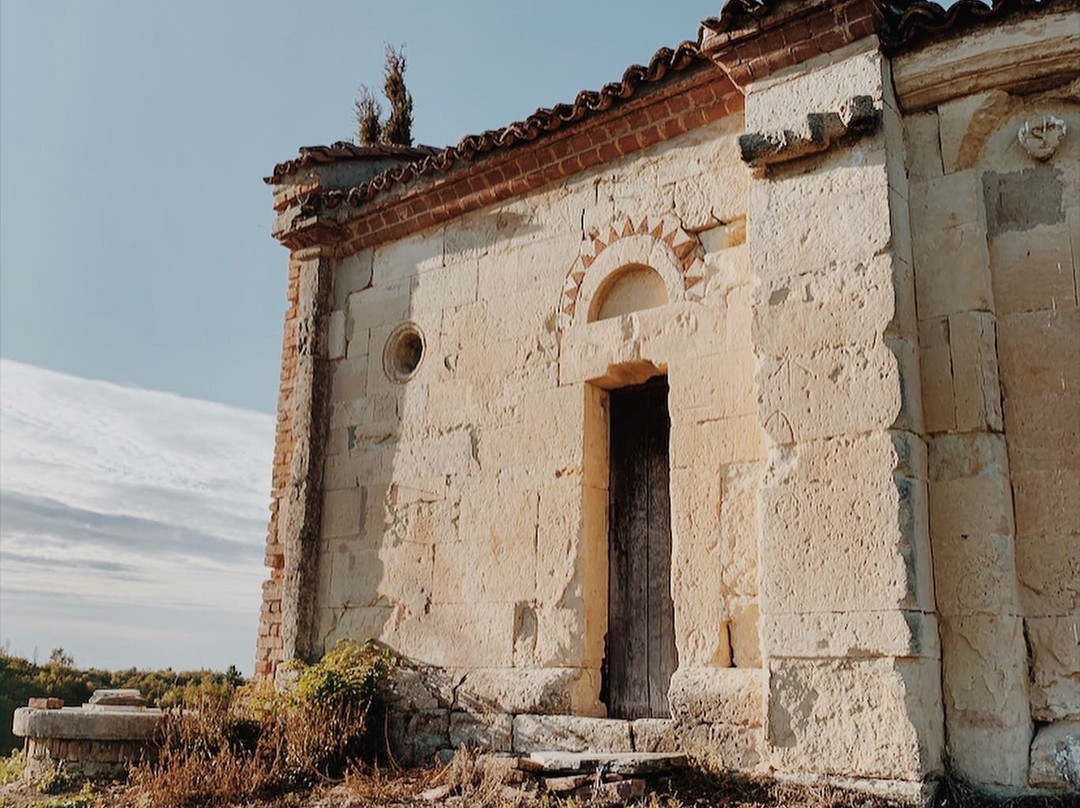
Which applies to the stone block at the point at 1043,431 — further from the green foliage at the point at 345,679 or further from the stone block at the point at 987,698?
the green foliage at the point at 345,679

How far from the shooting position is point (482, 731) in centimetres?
663

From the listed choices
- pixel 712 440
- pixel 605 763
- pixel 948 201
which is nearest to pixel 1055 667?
pixel 712 440

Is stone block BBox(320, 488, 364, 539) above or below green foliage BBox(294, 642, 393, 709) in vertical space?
above

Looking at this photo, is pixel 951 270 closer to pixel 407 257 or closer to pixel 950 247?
pixel 950 247

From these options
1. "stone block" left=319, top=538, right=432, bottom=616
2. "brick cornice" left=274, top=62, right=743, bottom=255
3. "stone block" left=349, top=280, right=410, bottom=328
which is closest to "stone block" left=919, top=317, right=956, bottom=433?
"brick cornice" left=274, top=62, right=743, bottom=255

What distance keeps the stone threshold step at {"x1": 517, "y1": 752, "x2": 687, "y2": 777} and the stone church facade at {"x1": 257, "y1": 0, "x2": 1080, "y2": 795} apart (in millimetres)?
310

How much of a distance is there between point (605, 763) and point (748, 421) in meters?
2.04

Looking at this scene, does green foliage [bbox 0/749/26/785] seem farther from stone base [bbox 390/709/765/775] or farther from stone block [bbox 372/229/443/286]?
stone block [bbox 372/229/443/286]

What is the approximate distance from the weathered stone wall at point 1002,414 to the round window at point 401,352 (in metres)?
3.95

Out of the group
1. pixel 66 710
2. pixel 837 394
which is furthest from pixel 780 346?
pixel 66 710

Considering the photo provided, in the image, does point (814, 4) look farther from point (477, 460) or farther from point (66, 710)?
point (66, 710)

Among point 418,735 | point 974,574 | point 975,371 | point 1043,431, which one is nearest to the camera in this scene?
point 974,574

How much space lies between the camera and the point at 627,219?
22.2ft

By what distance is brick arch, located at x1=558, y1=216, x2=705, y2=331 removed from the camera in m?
6.35
